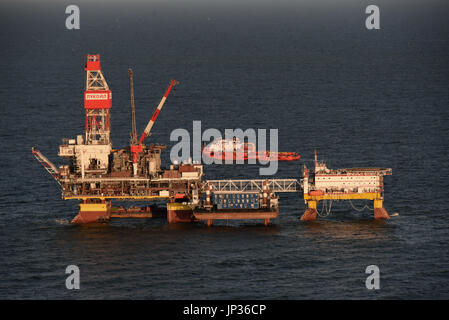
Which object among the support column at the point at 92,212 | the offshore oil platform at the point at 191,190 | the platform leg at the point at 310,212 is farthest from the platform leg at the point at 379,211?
the support column at the point at 92,212

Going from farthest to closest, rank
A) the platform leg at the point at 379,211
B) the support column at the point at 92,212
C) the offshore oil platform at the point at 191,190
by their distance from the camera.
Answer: the support column at the point at 92,212 → the platform leg at the point at 379,211 → the offshore oil platform at the point at 191,190

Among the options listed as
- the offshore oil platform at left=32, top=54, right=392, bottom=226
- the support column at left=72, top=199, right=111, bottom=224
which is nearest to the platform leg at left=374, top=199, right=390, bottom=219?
the offshore oil platform at left=32, top=54, right=392, bottom=226

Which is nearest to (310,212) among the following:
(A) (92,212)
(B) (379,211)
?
(B) (379,211)

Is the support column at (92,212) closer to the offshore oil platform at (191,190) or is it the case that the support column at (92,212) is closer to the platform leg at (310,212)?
the offshore oil platform at (191,190)

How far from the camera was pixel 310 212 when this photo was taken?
640ft

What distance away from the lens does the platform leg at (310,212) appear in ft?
639

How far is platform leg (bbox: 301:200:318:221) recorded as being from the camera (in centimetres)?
19462

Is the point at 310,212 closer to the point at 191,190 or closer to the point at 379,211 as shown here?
the point at 379,211

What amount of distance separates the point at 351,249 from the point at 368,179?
1825 cm
